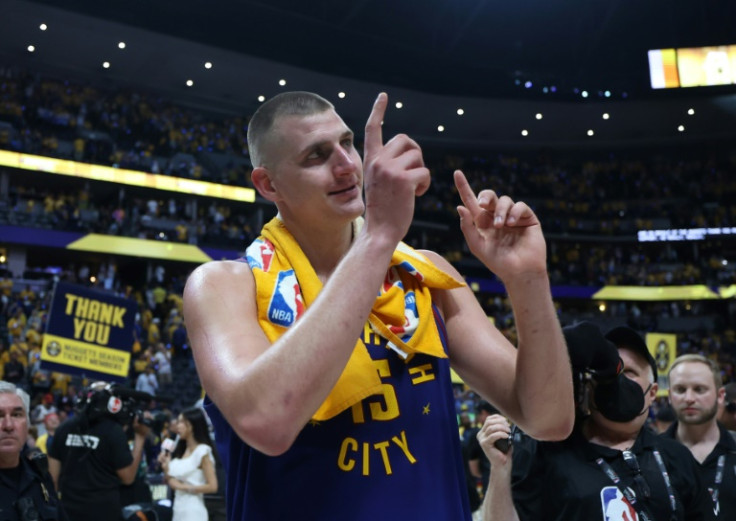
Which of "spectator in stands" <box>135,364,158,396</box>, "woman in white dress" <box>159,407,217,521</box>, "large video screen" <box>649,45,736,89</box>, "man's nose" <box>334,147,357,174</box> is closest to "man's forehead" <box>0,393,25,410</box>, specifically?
"woman in white dress" <box>159,407,217,521</box>

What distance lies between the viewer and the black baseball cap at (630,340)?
319 cm

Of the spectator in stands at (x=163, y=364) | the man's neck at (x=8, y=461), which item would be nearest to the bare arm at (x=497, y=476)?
the man's neck at (x=8, y=461)

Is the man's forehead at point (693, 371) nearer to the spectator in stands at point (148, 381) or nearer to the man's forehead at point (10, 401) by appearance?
the man's forehead at point (10, 401)

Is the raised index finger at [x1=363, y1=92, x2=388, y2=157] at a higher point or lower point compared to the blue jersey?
higher

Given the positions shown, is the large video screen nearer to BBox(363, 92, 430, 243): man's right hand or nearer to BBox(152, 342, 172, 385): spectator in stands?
BBox(152, 342, 172, 385): spectator in stands

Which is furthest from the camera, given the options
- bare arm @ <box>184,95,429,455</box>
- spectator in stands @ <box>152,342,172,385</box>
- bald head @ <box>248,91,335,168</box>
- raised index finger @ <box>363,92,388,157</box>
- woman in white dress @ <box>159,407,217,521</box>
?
spectator in stands @ <box>152,342,172,385</box>

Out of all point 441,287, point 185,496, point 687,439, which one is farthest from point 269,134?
point 185,496

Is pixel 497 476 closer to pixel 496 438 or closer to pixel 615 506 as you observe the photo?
pixel 496 438

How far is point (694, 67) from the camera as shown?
105 feet

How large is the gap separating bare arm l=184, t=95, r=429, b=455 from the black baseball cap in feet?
6.48

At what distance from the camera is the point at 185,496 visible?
6.52 m

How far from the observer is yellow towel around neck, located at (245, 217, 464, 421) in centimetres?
155

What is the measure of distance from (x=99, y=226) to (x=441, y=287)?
26.6 metres

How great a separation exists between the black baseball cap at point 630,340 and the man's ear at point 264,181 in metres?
1.86
